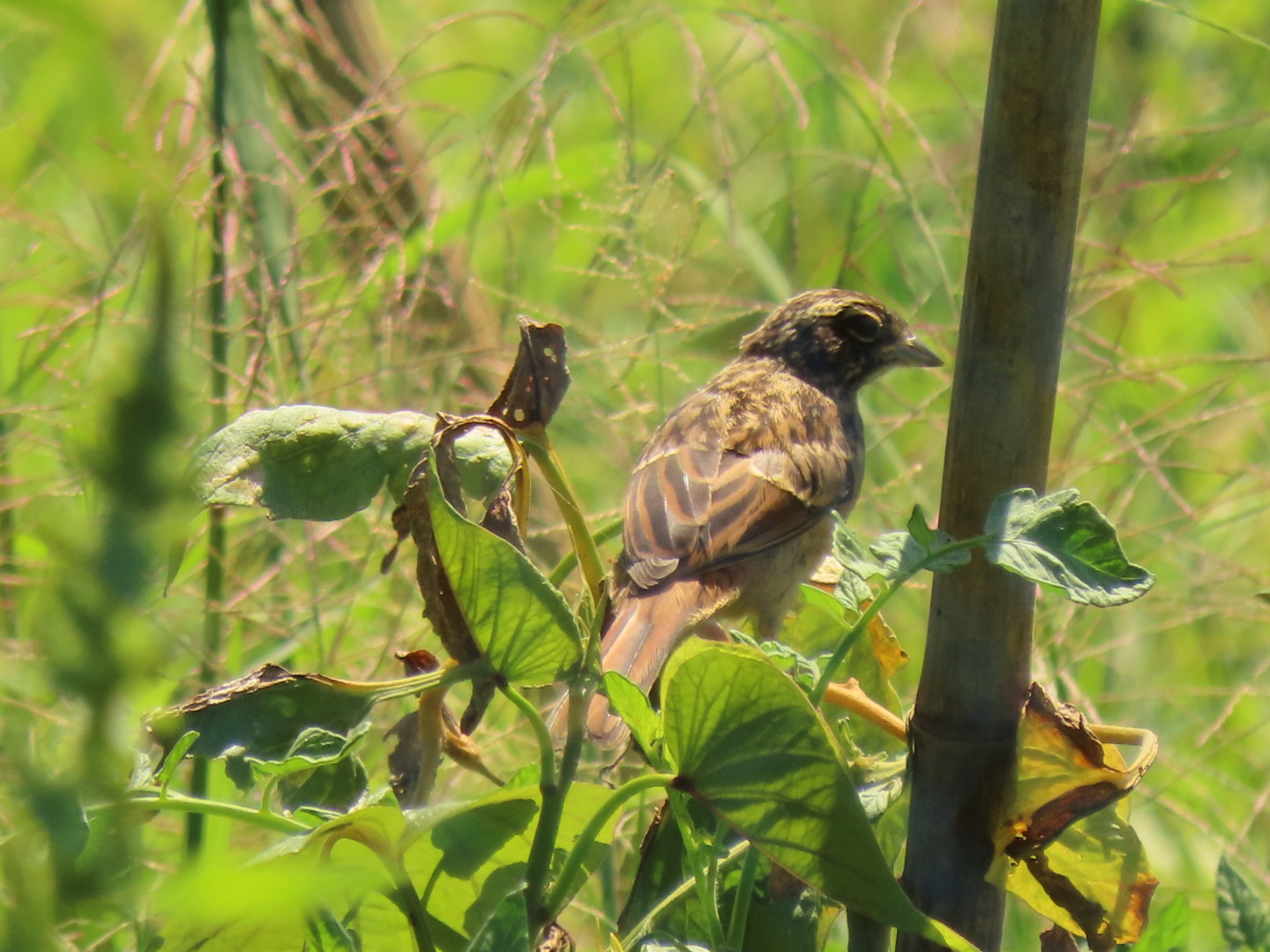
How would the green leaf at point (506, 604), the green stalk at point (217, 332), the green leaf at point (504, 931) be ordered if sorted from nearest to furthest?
the green leaf at point (504, 931)
the green leaf at point (506, 604)
the green stalk at point (217, 332)

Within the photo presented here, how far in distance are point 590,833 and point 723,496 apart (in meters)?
2.41

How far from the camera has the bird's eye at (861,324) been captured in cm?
417

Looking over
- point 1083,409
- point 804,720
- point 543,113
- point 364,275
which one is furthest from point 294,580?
point 804,720

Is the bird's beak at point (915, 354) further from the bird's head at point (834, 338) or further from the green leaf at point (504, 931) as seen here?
the green leaf at point (504, 931)

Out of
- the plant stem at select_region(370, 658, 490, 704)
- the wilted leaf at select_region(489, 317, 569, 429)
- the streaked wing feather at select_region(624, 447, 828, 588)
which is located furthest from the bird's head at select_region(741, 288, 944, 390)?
the plant stem at select_region(370, 658, 490, 704)

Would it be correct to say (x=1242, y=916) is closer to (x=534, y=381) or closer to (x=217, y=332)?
(x=534, y=381)

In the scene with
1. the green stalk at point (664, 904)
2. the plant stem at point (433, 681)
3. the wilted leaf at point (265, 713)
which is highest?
the plant stem at point (433, 681)

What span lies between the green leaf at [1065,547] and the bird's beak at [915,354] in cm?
262

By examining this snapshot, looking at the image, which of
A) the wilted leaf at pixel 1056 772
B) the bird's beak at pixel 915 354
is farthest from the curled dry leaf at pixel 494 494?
the bird's beak at pixel 915 354

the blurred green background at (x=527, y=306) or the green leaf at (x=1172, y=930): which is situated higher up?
the blurred green background at (x=527, y=306)

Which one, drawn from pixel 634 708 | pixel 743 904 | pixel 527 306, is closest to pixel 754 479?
pixel 527 306

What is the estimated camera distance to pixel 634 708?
1146 millimetres

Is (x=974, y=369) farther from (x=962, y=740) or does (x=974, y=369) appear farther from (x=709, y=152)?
(x=709, y=152)

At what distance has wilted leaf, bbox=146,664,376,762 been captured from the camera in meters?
1.22
